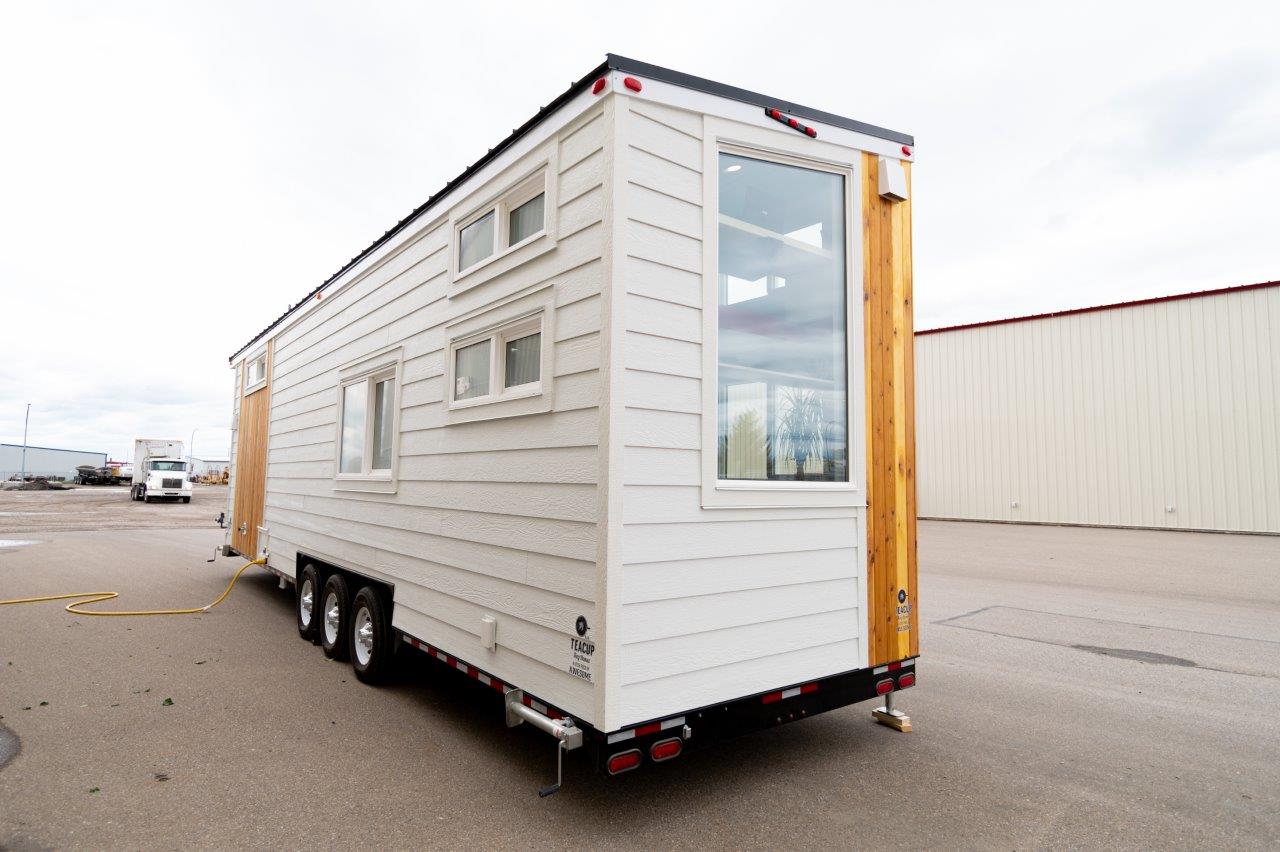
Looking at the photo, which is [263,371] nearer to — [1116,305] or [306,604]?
[306,604]

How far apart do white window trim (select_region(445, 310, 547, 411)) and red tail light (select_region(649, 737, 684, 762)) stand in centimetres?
174

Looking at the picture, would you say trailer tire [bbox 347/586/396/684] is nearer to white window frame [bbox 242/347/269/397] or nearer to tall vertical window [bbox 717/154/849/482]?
tall vertical window [bbox 717/154/849/482]

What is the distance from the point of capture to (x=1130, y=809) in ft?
10.8

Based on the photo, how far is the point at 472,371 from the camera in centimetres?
443

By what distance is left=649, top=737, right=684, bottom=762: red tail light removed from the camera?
3.06 metres

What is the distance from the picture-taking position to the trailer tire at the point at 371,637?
5.10 meters

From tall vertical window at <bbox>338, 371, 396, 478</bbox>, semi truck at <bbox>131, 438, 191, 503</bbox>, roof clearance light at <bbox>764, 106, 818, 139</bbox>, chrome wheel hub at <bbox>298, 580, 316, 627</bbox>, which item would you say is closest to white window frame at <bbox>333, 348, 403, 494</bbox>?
tall vertical window at <bbox>338, 371, 396, 478</bbox>

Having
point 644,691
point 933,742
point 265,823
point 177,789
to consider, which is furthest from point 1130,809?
point 177,789

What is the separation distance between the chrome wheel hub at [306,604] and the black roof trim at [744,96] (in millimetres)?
5519

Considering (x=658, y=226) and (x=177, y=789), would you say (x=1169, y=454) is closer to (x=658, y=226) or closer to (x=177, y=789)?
(x=658, y=226)

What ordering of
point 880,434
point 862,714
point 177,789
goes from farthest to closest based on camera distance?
point 862,714 → point 880,434 → point 177,789

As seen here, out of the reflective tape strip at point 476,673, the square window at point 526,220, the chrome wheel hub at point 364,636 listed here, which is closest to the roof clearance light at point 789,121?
the square window at point 526,220

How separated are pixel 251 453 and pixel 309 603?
3.60m

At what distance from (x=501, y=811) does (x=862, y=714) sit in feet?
8.08
